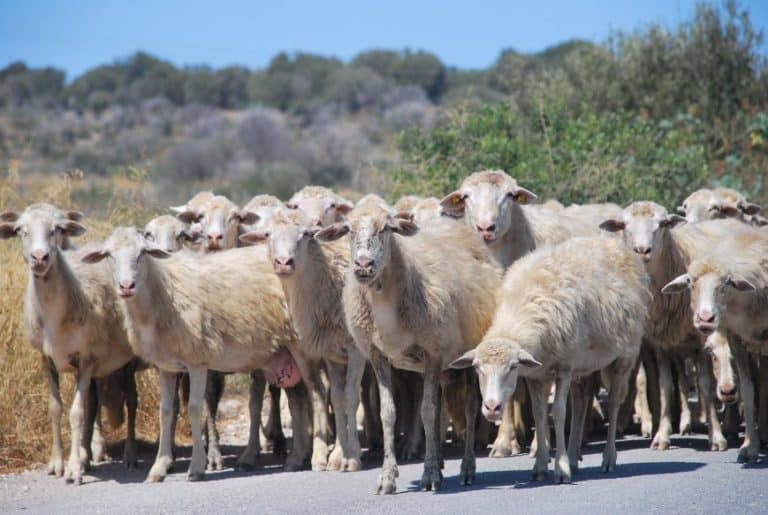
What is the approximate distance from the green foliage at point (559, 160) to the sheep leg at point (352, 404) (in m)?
7.26

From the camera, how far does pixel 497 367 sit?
9492mm

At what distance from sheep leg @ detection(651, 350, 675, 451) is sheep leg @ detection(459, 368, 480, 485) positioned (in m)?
2.24

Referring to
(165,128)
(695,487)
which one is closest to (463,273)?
(695,487)

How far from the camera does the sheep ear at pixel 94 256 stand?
11484mm

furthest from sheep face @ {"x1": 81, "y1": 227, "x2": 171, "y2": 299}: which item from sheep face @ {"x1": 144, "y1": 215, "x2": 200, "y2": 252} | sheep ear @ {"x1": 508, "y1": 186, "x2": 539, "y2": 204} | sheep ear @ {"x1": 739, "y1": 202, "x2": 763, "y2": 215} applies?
sheep ear @ {"x1": 739, "y1": 202, "x2": 763, "y2": 215}

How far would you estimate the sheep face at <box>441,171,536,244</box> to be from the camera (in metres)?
12.4

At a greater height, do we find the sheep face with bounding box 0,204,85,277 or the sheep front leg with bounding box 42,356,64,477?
the sheep face with bounding box 0,204,85,277

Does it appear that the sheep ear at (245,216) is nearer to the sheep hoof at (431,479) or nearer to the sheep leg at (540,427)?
the sheep leg at (540,427)

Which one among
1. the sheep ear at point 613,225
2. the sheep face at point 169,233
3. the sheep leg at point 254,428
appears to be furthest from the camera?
the sheep face at point 169,233

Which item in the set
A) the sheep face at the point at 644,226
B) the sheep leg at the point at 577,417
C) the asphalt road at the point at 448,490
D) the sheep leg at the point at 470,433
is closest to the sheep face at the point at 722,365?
the asphalt road at the point at 448,490

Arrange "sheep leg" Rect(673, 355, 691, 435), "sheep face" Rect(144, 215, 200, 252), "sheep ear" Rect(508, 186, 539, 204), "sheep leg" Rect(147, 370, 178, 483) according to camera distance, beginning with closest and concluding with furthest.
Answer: "sheep leg" Rect(147, 370, 178, 483), "sheep ear" Rect(508, 186, 539, 204), "sheep leg" Rect(673, 355, 691, 435), "sheep face" Rect(144, 215, 200, 252)

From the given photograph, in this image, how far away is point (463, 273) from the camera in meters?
11.1

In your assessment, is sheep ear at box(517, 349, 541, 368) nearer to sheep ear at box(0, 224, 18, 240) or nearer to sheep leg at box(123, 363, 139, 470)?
sheep leg at box(123, 363, 139, 470)

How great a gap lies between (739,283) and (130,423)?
5.94m
